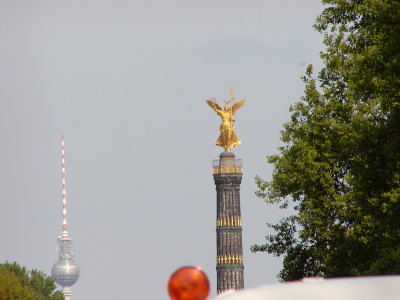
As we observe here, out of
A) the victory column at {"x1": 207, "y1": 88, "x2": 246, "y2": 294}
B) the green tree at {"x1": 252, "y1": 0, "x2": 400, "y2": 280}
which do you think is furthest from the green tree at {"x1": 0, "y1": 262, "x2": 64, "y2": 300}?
the green tree at {"x1": 252, "y1": 0, "x2": 400, "y2": 280}

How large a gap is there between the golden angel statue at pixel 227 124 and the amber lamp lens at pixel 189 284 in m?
115

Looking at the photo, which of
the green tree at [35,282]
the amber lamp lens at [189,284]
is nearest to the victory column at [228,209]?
the green tree at [35,282]

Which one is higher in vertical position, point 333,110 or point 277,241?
point 333,110

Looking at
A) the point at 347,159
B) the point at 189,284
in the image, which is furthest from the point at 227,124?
the point at 189,284

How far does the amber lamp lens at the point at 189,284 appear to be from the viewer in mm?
4434

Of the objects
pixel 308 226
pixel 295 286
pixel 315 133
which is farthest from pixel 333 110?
pixel 295 286

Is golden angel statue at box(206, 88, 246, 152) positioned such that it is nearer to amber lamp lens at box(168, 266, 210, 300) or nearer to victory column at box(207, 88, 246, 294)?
victory column at box(207, 88, 246, 294)

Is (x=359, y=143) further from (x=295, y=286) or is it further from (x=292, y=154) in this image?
(x=295, y=286)

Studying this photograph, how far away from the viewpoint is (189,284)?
4445mm

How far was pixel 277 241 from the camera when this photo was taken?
48.2 meters

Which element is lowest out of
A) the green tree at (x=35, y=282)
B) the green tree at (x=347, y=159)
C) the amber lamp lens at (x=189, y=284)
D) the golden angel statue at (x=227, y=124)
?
the amber lamp lens at (x=189, y=284)

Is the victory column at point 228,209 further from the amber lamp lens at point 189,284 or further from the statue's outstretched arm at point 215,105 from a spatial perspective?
the amber lamp lens at point 189,284

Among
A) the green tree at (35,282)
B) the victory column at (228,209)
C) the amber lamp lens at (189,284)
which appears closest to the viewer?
the amber lamp lens at (189,284)

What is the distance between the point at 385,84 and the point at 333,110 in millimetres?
17216
